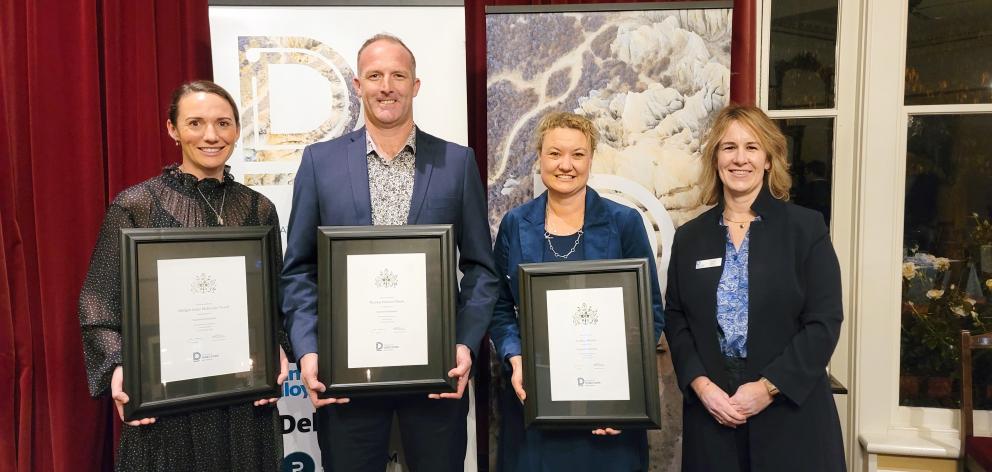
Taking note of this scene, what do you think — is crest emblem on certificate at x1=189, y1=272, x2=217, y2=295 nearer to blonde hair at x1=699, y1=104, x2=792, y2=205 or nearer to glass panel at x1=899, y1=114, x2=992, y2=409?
blonde hair at x1=699, y1=104, x2=792, y2=205

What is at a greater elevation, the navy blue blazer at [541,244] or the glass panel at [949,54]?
the glass panel at [949,54]

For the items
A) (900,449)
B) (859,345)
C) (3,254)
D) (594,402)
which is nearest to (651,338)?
(594,402)

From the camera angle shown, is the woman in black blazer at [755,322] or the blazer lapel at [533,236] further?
the blazer lapel at [533,236]

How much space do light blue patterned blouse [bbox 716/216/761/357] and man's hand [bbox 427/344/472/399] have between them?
0.75 metres

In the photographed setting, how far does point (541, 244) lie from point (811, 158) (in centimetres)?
155

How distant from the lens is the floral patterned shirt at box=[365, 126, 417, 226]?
1790 millimetres

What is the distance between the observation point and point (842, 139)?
263 cm

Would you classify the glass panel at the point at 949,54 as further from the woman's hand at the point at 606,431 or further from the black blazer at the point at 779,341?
the woman's hand at the point at 606,431

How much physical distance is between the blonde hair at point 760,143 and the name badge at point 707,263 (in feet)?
0.74

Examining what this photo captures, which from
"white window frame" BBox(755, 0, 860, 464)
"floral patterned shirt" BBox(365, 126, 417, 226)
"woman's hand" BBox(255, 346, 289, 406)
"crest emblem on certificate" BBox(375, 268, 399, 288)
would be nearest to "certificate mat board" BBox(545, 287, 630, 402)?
"crest emblem on certificate" BBox(375, 268, 399, 288)

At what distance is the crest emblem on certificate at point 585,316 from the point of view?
164 cm

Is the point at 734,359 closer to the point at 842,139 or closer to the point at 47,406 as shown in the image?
the point at 842,139

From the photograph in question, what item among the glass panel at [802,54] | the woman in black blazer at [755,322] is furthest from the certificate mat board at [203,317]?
the glass panel at [802,54]

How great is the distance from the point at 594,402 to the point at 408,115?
3.20ft
